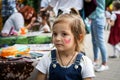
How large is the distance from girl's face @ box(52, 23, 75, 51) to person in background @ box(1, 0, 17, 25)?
146 inches

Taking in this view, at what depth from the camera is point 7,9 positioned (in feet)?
20.8

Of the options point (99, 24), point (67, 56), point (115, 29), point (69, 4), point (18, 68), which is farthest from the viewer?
point (115, 29)

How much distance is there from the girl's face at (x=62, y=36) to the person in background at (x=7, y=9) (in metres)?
3.70

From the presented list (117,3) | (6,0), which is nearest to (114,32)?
(117,3)

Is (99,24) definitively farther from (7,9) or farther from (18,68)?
(18,68)

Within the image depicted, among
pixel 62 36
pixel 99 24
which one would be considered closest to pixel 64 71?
pixel 62 36

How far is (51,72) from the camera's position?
2625 mm

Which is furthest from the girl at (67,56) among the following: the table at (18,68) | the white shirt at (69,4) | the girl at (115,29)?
the girl at (115,29)

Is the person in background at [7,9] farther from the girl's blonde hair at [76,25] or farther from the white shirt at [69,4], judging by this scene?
the girl's blonde hair at [76,25]

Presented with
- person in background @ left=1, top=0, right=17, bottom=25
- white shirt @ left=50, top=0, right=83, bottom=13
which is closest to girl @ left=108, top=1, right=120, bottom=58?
person in background @ left=1, top=0, right=17, bottom=25

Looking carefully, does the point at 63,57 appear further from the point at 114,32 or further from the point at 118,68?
the point at 114,32

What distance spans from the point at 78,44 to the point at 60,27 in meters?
0.22

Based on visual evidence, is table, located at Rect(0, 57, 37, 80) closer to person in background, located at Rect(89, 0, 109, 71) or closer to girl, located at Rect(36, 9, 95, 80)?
girl, located at Rect(36, 9, 95, 80)

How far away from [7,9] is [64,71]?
3.96m
